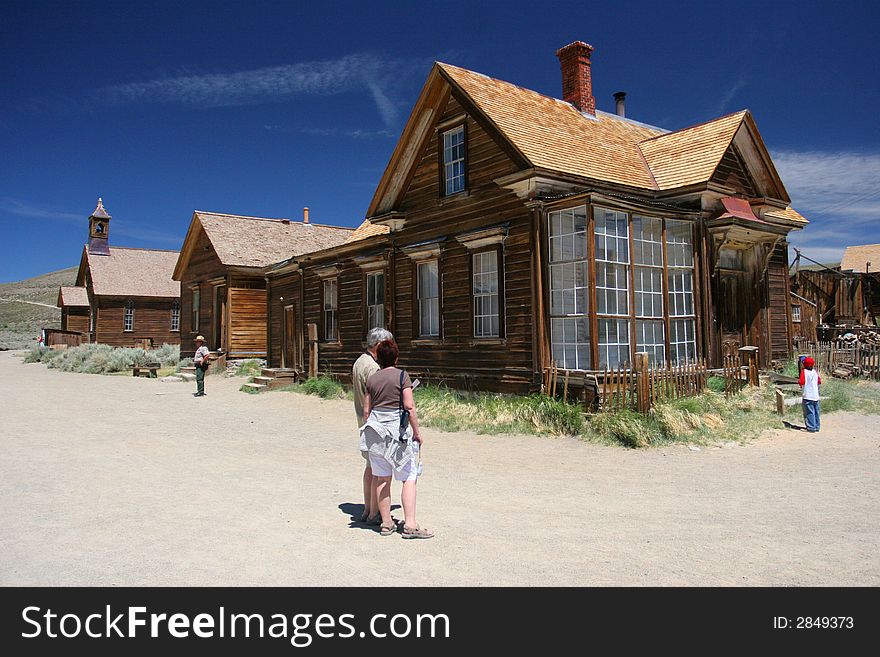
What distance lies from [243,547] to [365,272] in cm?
1365

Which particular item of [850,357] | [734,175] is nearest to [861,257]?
[850,357]

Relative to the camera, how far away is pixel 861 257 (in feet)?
135

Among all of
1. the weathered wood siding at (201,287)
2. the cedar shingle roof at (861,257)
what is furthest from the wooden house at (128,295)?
the cedar shingle roof at (861,257)

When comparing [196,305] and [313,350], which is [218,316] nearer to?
[196,305]

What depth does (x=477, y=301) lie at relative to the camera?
557 inches

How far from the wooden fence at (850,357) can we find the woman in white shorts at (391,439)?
15.0 m

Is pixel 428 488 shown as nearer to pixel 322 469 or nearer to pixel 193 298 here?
pixel 322 469

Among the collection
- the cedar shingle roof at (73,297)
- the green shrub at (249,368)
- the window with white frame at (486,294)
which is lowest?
the green shrub at (249,368)

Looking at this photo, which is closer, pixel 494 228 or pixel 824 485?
pixel 824 485

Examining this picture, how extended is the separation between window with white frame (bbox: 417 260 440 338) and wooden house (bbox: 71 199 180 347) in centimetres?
3113

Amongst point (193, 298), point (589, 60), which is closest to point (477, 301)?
point (589, 60)

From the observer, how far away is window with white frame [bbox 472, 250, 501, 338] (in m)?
13.7

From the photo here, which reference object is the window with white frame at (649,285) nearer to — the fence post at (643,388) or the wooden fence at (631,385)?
the wooden fence at (631,385)

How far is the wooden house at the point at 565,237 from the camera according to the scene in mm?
12188
